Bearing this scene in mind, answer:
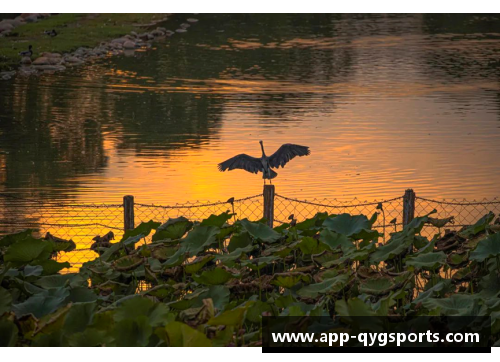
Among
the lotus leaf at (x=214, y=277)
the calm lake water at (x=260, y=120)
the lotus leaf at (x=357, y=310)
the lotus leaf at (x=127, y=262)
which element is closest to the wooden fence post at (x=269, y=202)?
the lotus leaf at (x=127, y=262)

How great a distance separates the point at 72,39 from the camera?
33656mm

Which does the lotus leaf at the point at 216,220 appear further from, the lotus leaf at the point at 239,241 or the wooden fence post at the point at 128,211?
the wooden fence post at the point at 128,211

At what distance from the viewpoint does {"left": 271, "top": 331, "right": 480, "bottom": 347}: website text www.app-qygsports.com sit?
647cm

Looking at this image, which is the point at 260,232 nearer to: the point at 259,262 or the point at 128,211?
the point at 259,262

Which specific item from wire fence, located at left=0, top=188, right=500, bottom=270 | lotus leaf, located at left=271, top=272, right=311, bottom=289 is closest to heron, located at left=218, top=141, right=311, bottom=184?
wire fence, located at left=0, top=188, right=500, bottom=270

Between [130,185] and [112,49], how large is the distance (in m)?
19.7

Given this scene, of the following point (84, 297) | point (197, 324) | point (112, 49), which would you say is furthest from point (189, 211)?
point (112, 49)

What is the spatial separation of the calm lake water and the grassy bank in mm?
2580

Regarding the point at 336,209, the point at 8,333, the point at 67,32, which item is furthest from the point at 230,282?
the point at 67,32

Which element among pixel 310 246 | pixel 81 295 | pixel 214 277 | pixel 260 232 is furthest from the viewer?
pixel 260 232

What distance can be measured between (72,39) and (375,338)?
94.2 feet

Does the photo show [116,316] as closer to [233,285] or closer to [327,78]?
[233,285]

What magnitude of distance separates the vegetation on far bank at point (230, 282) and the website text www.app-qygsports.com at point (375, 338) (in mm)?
164

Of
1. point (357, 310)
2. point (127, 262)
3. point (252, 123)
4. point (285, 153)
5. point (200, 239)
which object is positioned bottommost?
point (252, 123)
